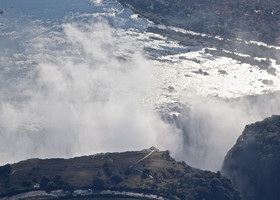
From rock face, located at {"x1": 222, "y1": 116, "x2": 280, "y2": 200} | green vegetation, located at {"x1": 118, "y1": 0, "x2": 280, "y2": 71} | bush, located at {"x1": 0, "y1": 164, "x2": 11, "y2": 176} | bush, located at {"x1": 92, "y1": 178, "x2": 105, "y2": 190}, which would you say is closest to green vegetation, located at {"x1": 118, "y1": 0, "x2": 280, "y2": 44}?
green vegetation, located at {"x1": 118, "y1": 0, "x2": 280, "y2": 71}

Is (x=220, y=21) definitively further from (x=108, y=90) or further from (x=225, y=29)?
(x=108, y=90)

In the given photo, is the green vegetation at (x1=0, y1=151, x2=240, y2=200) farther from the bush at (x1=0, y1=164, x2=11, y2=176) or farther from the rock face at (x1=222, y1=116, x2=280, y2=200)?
the rock face at (x1=222, y1=116, x2=280, y2=200)

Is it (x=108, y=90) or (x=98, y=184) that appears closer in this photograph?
(x=98, y=184)

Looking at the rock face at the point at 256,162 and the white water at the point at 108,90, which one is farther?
the white water at the point at 108,90

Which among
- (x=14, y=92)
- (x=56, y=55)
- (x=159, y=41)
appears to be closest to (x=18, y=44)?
A: (x=56, y=55)

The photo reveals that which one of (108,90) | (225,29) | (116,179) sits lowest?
(116,179)

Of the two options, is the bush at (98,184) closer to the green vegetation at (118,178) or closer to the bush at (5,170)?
the green vegetation at (118,178)

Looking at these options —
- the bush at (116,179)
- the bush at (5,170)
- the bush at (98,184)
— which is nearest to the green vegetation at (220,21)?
the bush at (116,179)

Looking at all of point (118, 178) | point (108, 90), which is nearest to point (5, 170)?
point (118, 178)
